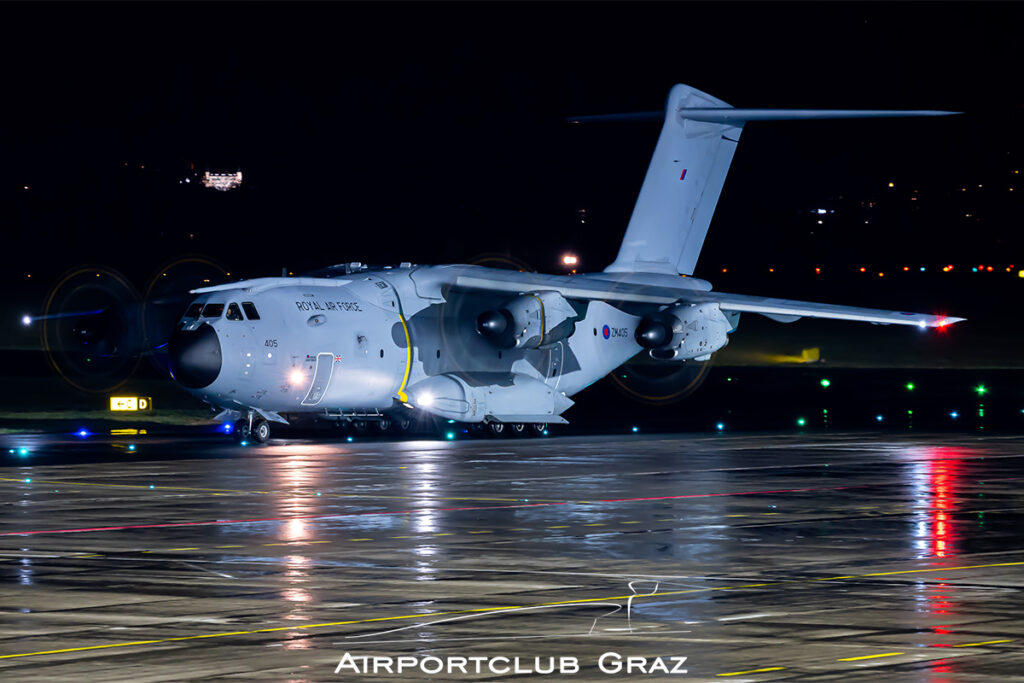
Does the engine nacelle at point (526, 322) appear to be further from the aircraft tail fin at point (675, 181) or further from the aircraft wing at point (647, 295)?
the aircraft tail fin at point (675, 181)

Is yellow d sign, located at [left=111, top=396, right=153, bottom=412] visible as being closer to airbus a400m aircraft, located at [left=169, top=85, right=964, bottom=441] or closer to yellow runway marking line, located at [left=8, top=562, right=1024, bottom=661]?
airbus a400m aircraft, located at [left=169, top=85, right=964, bottom=441]

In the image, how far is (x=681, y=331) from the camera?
3066cm

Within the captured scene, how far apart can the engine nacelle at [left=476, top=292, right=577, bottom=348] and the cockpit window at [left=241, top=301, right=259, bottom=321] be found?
186 inches

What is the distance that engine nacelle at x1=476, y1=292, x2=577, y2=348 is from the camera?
97.4ft

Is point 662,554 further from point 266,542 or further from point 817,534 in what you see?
point 266,542

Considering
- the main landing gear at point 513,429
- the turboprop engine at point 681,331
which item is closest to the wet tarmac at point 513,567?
the turboprop engine at point 681,331

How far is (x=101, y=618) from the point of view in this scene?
1030 cm

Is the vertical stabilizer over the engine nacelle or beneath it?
over

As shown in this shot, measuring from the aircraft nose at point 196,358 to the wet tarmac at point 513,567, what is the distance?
2.85 metres

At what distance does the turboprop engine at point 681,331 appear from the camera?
1208 inches

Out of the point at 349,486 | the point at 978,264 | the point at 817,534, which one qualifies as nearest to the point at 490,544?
the point at 817,534

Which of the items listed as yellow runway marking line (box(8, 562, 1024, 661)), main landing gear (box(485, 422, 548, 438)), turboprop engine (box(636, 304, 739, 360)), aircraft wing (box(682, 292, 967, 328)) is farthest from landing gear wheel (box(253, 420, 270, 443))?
yellow runway marking line (box(8, 562, 1024, 661))

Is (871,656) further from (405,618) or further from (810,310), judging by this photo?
(810,310)

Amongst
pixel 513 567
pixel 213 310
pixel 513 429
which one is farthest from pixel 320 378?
pixel 513 567
